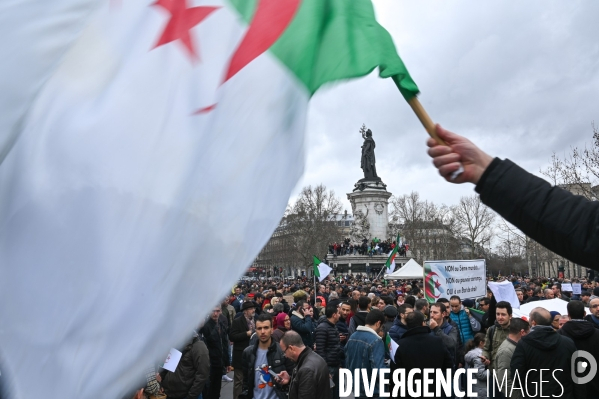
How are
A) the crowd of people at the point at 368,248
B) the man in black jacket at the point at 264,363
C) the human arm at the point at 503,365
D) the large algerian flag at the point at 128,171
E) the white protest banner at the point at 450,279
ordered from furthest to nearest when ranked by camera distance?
the crowd of people at the point at 368,248, the white protest banner at the point at 450,279, the human arm at the point at 503,365, the man in black jacket at the point at 264,363, the large algerian flag at the point at 128,171

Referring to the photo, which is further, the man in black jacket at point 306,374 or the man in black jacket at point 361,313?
the man in black jacket at point 361,313

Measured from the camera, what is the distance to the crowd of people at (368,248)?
181 ft

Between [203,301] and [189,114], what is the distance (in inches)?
23.5

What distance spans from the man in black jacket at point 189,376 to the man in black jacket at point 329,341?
72.7 inches

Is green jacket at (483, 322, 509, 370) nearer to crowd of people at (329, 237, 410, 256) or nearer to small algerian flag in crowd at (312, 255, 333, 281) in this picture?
small algerian flag in crowd at (312, 255, 333, 281)

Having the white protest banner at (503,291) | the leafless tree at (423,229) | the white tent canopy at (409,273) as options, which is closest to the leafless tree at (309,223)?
the leafless tree at (423,229)

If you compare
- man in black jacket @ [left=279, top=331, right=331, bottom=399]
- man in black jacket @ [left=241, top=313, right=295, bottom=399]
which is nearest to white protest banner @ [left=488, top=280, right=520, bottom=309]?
man in black jacket @ [left=241, top=313, right=295, bottom=399]

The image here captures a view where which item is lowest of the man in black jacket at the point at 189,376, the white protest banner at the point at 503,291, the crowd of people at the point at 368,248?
the man in black jacket at the point at 189,376

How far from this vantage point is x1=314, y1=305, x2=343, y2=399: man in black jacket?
811 centimetres

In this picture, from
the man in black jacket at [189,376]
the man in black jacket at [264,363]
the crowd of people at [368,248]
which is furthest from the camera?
the crowd of people at [368,248]

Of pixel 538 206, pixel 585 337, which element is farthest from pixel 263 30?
pixel 585 337

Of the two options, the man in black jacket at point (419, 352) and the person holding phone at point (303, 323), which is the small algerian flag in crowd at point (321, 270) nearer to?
the person holding phone at point (303, 323)

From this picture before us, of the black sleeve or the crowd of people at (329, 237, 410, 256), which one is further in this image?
the crowd of people at (329, 237, 410, 256)

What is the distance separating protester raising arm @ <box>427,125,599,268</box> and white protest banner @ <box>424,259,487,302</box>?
1188 cm
